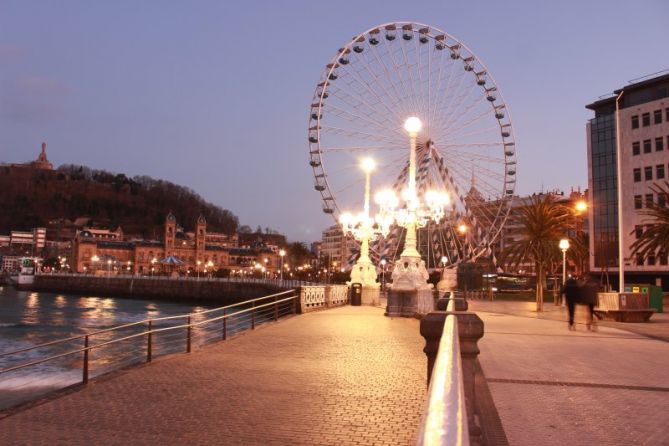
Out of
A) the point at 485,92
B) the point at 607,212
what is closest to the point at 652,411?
the point at 485,92

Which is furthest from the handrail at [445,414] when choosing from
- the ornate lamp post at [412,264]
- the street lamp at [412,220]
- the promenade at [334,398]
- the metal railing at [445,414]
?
the street lamp at [412,220]

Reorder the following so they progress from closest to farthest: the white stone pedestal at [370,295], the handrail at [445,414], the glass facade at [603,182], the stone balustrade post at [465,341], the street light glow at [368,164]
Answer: the handrail at [445,414], the stone balustrade post at [465,341], the white stone pedestal at [370,295], the street light glow at [368,164], the glass facade at [603,182]

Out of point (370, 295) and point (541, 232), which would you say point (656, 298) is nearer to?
point (541, 232)

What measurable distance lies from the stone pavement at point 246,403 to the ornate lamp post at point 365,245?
22.2 metres

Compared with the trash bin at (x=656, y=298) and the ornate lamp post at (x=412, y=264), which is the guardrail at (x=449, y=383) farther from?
the trash bin at (x=656, y=298)

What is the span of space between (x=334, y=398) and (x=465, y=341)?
4.16m

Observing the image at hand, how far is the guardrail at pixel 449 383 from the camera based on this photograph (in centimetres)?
191

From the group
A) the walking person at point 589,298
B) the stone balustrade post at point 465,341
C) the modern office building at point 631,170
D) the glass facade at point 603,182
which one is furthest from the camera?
the glass facade at point 603,182

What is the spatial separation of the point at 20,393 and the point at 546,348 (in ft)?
45.1

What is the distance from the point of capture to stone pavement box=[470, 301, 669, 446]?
7527 mm

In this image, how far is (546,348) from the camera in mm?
16312

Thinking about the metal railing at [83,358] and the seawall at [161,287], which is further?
the seawall at [161,287]

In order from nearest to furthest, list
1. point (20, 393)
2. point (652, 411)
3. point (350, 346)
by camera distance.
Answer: point (652, 411) < point (350, 346) < point (20, 393)

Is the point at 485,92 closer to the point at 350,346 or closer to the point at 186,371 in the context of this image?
the point at 350,346
